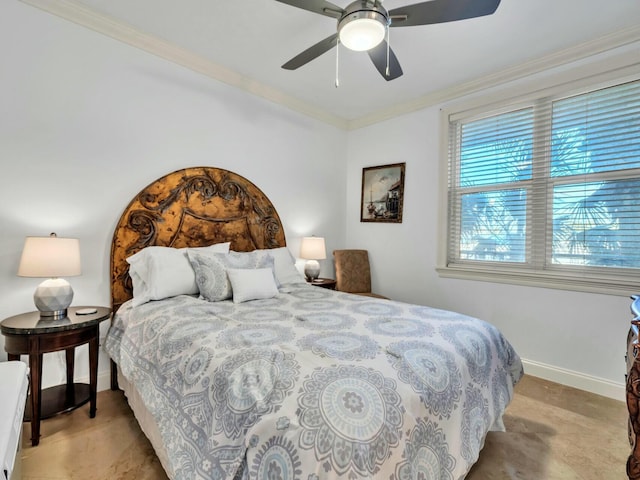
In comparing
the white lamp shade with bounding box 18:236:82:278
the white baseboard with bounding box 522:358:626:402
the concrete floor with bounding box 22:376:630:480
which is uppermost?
the white lamp shade with bounding box 18:236:82:278

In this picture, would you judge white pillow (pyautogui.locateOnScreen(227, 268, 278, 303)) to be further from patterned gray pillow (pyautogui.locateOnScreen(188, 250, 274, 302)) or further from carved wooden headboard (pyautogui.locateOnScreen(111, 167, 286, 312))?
carved wooden headboard (pyautogui.locateOnScreen(111, 167, 286, 312))

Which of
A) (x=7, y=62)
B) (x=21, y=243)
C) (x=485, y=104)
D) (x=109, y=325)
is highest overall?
(x=485, y=104)

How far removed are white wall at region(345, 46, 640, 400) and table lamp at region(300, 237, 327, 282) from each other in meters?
0.82

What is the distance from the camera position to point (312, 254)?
11.5 ft

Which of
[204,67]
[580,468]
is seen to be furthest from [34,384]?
[580,468]

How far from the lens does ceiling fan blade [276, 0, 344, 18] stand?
5.24 feet

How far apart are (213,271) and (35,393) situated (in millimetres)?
1173

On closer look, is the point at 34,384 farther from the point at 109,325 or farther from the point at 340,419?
the point at 340,419

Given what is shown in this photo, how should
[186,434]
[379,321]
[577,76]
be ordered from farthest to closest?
1. [577,76]
2. [379,321]
3. [186,434]

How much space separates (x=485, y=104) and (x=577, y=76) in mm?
699

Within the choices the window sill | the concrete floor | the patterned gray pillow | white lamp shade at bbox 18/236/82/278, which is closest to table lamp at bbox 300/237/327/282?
the patterned gray pillow

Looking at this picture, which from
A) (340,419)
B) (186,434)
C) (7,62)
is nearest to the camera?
(340,419)

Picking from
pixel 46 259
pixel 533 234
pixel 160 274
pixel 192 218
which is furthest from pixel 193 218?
pixel 533 234

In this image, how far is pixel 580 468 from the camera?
5.41ft
